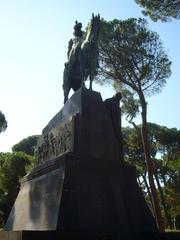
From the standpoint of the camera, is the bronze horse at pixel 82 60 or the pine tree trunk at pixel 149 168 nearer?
the bronze horse at pixel 82 60

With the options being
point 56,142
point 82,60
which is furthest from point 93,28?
point 56,142

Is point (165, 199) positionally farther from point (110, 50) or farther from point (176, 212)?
point (110, 50)

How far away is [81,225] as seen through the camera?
7.21 metres

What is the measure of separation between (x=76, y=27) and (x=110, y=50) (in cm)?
767

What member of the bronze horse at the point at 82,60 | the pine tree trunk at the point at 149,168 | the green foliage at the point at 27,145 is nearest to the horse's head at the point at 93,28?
the bronze horse at the point at 82,60

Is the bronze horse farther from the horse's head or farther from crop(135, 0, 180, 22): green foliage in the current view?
crop(135, 0, 180, 22): green foliage

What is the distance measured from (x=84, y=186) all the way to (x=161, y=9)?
9.07 metres

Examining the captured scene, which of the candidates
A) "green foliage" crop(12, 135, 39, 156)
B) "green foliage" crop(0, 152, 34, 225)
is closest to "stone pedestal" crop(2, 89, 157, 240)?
"green foliage" crop(0, 152, 34, 225)

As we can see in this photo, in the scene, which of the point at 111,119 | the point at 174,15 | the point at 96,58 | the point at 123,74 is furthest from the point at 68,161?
the point at 123,74

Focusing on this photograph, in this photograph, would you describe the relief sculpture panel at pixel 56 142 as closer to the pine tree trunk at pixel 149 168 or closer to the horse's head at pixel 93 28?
the horse's head at pixel 93 28

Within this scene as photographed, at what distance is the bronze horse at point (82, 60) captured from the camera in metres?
10.4

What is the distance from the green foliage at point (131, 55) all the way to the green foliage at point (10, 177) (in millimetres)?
9162

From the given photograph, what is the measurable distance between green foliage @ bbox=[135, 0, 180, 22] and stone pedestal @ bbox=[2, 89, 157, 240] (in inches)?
242

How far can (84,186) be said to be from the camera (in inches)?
Result: 312
